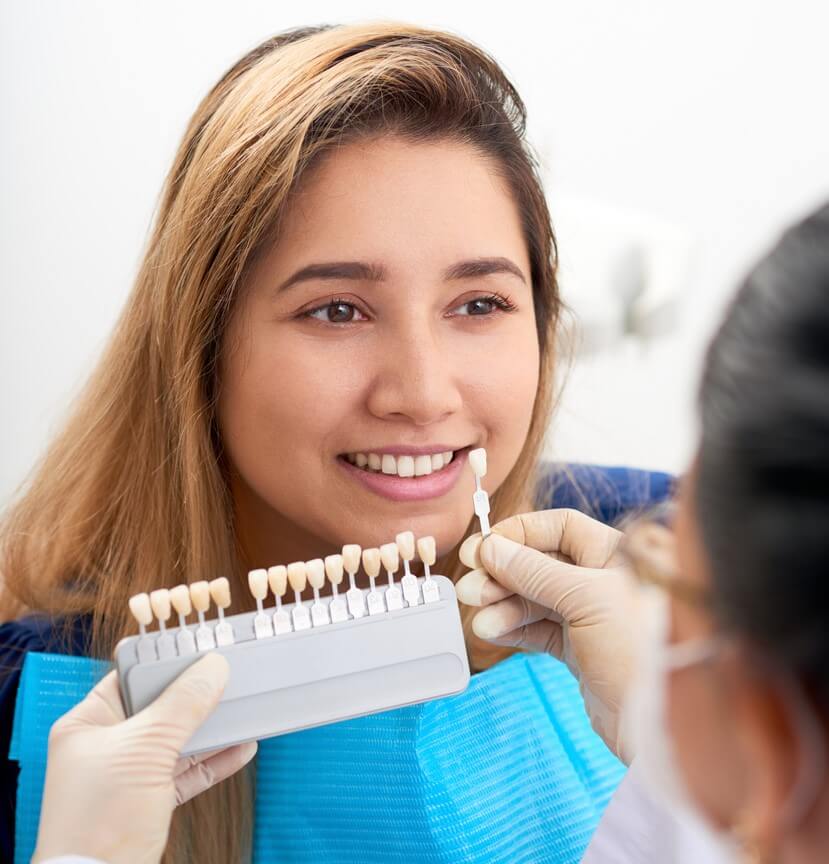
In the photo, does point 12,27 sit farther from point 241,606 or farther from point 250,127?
point 241,606

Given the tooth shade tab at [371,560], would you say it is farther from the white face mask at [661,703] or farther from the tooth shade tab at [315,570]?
the white face mask at [661,703]

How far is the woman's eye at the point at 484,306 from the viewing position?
4.16 ft

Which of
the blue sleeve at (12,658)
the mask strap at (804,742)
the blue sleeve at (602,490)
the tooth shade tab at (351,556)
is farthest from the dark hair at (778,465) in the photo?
the blue sleeve at (602,490)

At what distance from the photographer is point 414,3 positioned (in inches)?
85.9

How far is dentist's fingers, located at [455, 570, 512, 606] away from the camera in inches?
45.4

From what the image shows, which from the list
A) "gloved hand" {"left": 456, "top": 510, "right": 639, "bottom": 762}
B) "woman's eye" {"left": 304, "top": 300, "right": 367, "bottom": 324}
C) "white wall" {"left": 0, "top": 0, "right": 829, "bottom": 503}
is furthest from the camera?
"white wall" {"left": 0, "top": 0, "right": 829, "bottom": 503}

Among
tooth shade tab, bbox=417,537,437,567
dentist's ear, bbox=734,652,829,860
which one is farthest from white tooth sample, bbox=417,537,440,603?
dentist's ear, bbox=734,652,829,860

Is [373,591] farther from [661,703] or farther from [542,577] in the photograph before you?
[661,703]

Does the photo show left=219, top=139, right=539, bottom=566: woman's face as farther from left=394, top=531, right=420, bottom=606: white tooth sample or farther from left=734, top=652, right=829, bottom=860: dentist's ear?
left=734, top=652, right=829, bottom=860: dentist's ear

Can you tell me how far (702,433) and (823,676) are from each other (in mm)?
135

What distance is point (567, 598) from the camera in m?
1.14

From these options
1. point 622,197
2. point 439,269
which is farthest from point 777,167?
point 439,269

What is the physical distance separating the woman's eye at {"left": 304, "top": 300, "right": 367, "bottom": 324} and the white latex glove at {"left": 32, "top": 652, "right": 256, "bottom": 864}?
424 millimetres

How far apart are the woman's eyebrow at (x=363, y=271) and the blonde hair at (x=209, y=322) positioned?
59 mm
